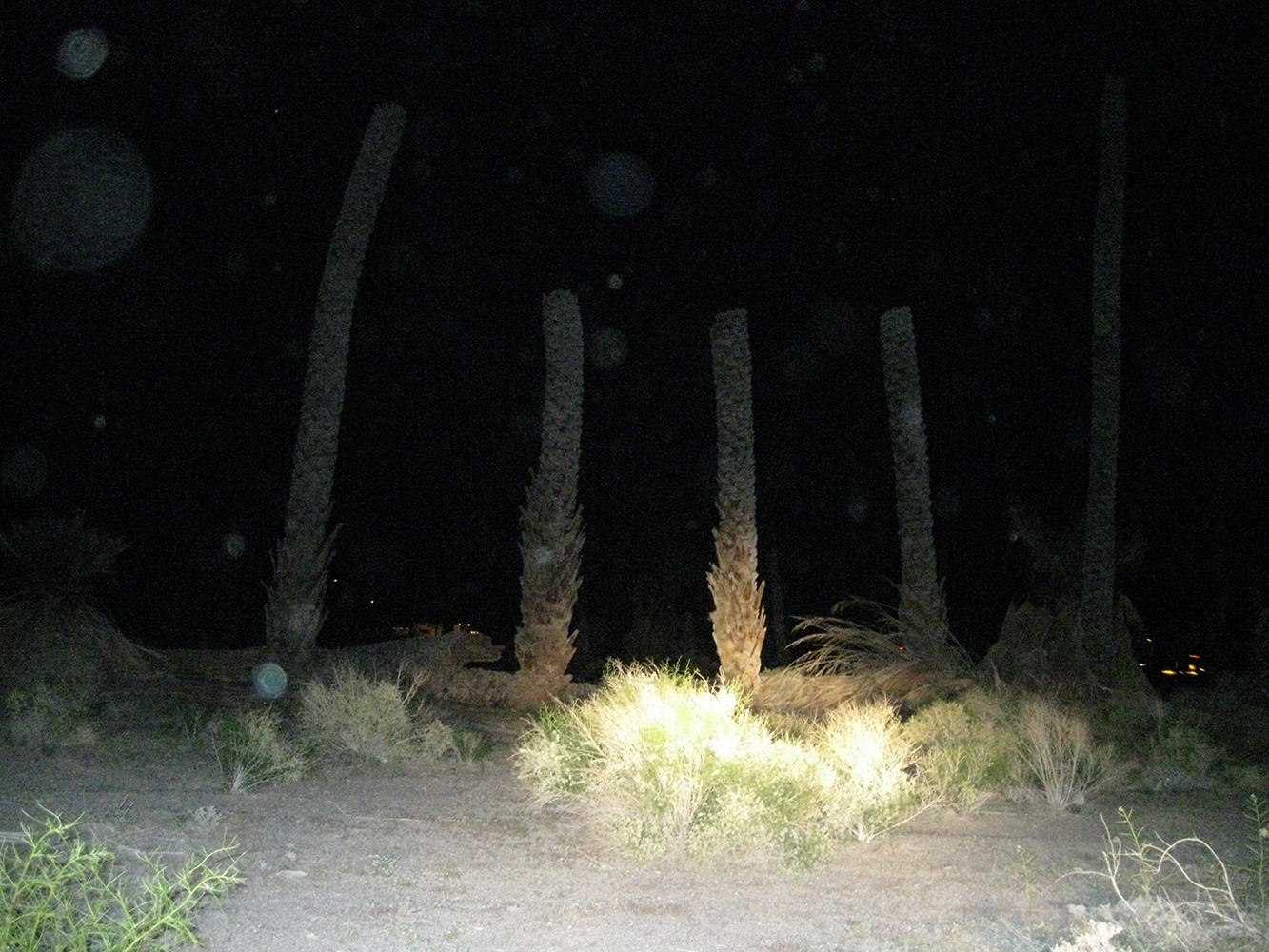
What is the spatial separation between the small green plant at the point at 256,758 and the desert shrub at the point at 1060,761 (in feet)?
17.2

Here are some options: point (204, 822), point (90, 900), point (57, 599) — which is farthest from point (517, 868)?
point (57, 599)

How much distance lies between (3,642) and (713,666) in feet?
63.0

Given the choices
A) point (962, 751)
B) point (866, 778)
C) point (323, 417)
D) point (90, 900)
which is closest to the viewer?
point (90, 900)

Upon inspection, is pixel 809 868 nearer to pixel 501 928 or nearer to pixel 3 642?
pixel 501 928

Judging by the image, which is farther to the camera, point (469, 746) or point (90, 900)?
point (469, 746)

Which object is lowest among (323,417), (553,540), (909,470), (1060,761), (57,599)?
(1060,761)

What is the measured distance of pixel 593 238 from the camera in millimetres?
17531

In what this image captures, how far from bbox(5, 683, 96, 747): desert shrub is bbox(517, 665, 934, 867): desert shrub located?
11.6 ft

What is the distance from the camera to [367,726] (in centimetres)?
968

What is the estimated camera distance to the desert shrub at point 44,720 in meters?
9.19

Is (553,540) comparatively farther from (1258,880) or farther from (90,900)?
(90,900)

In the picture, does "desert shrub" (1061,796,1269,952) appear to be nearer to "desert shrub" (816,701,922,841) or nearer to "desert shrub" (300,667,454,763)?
"desert shrub" (816,701,922,841)

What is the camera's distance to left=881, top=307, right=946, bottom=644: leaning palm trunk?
16.1 metres

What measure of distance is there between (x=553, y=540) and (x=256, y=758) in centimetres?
798
